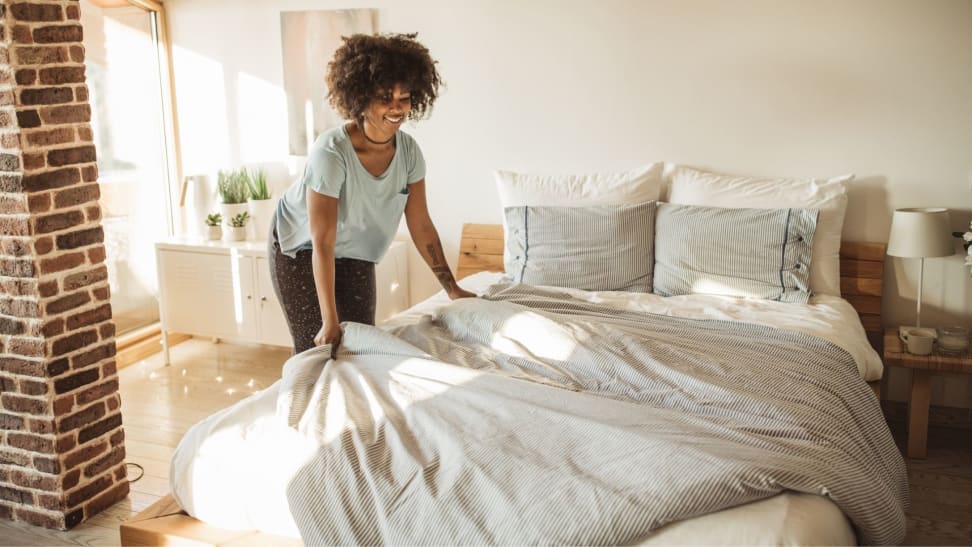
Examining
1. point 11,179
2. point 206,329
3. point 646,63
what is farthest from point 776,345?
point 206,329

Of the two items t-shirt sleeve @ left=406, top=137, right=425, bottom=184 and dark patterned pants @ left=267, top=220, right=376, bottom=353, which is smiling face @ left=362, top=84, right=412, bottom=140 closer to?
t-shirt sleeve @ left=406, top=137, right=425, bottom=184

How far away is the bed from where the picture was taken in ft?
5.70

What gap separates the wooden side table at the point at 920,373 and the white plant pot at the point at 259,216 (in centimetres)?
299

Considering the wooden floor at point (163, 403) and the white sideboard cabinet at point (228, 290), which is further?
the white sideboard cabinet at point (228, 290)

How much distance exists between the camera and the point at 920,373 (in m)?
3.26

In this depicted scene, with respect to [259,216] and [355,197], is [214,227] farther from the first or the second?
[355,197]

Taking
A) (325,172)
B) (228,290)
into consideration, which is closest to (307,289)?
(325,172)

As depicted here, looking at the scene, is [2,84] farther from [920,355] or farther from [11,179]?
[920,355]

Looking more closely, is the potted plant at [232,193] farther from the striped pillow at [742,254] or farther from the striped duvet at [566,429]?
the striped pillow at [742,254]

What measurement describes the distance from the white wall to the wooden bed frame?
3.7 inches

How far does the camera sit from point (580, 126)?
3.95 metres

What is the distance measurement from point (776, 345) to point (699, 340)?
24 centimetres

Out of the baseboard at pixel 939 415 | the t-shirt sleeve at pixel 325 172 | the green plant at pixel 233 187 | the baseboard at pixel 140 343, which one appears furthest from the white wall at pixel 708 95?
the t-shirt sleeve at pixel 325 172

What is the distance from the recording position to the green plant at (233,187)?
4430 mm
